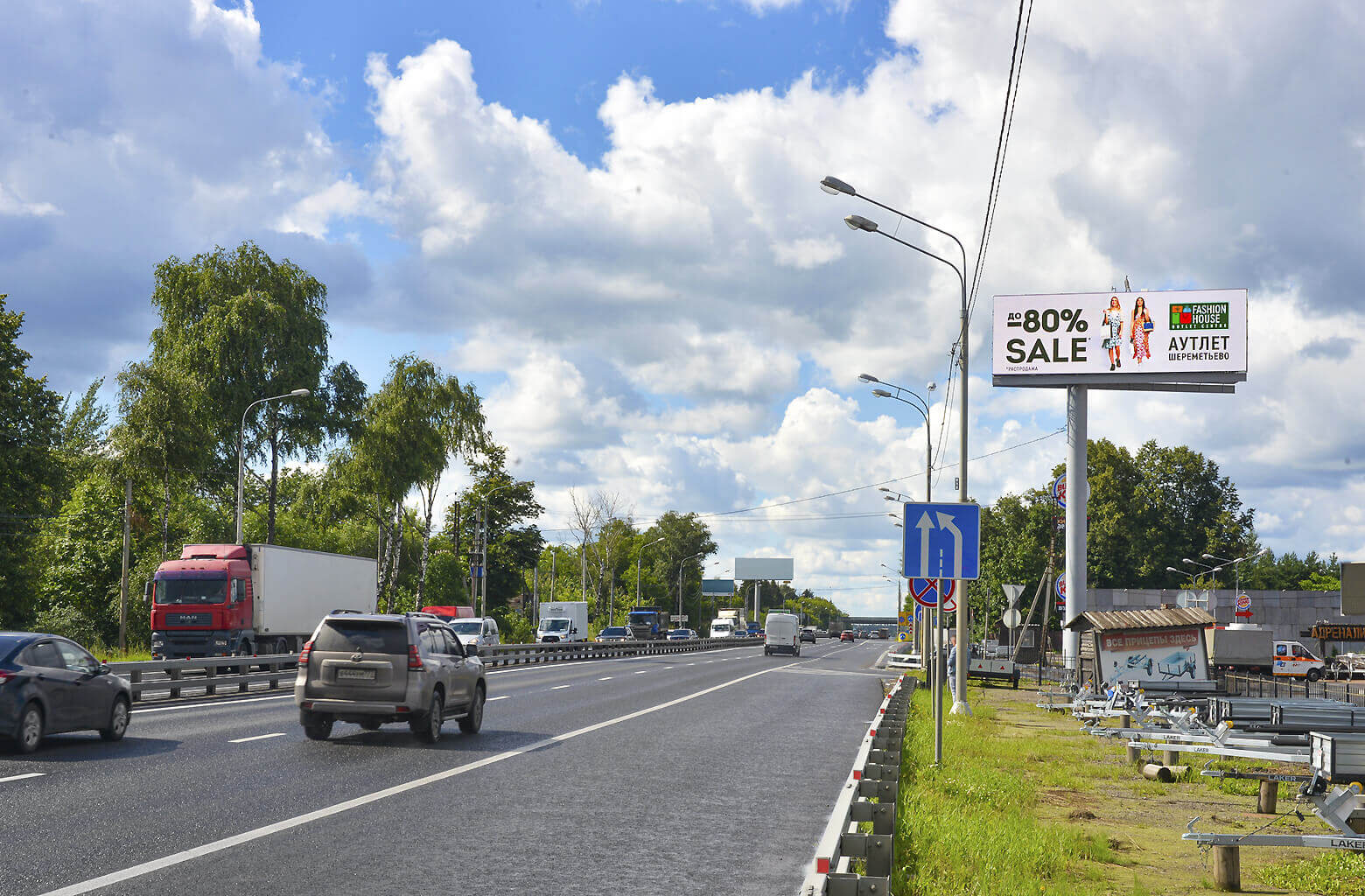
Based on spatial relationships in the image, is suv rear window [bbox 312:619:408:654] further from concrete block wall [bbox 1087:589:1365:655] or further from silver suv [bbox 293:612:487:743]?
concrete block wall [bbox 1087:589:1365:655]

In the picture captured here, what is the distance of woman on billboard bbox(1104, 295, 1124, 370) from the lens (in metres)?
54.8

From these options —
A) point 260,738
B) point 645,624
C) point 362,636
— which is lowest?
point 645,624

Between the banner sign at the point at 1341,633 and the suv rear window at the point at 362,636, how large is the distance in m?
67.6

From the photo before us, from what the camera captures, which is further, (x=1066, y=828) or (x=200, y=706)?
(x=200, y=706)

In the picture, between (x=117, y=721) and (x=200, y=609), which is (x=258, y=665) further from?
(x=117, y=721)

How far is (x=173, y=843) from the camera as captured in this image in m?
8.95

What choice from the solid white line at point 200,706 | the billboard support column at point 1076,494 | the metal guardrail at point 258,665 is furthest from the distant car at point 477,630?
the billboard support column at point 1076,494

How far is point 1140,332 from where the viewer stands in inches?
2141

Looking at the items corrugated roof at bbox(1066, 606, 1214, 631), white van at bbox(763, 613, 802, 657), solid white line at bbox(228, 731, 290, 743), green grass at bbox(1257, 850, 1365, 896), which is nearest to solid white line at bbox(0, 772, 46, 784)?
solid white line at bbox(228, 731, 290, 743)

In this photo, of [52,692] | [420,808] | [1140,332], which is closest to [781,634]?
[1140,332]

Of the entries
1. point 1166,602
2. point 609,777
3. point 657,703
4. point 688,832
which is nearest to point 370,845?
point 688,832

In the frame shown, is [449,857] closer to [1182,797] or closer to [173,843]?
[173,843]

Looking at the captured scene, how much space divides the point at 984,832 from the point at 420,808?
475cm

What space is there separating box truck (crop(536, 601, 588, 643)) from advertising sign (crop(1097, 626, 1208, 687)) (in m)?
44.8
